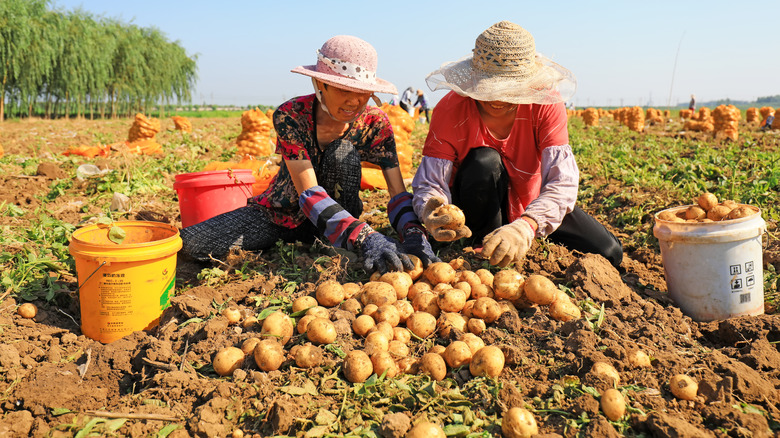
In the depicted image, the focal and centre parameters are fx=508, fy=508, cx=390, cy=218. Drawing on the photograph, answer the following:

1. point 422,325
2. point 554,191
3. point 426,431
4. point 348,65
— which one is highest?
point 348,65

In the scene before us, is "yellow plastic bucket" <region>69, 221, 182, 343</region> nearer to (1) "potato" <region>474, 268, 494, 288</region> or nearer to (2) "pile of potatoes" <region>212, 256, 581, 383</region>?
(2) "pile of potatoes" <region>212, 256, 581, 383</region>

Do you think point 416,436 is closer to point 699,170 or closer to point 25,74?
point 699,170

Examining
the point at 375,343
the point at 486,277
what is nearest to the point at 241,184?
the point at 486,277

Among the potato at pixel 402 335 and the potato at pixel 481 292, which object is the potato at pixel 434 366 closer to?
the potato at pixel 402 335

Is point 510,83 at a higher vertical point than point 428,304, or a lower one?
higher

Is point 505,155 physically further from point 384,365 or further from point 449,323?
point 384,365

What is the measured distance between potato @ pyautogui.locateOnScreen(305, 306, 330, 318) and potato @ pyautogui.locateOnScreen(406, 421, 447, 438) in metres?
0.86

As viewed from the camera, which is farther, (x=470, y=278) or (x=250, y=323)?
(x=470, y=278)

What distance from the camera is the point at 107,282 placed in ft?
8.11

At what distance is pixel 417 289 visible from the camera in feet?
8.91

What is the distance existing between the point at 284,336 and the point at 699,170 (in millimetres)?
5877

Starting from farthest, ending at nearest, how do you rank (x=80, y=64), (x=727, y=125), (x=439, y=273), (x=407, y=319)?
(x=80, y=64) → (x=727, y=125) → (x=439, y=273) → (x=407, y=319)

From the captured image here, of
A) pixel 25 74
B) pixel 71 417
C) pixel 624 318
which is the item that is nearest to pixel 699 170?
pixel 624 318

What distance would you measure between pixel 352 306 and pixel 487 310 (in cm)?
68
